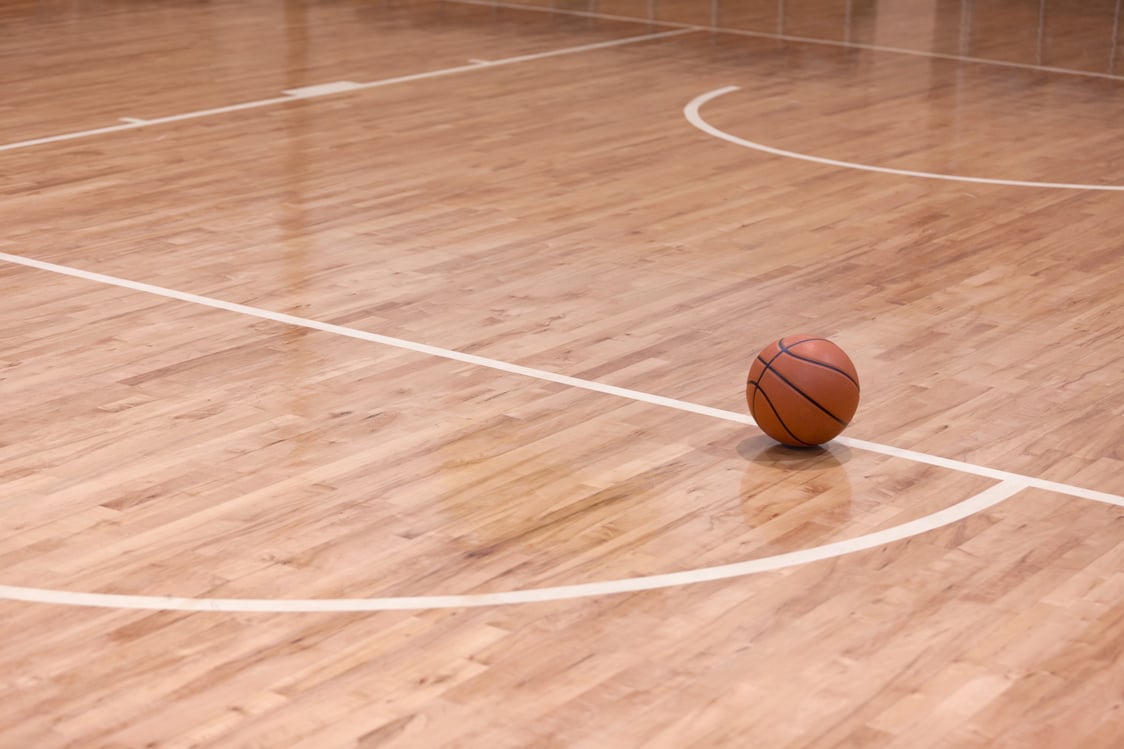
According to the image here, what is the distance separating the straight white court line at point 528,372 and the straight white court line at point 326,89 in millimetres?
2611

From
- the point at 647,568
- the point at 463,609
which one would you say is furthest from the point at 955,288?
the point at 463,609

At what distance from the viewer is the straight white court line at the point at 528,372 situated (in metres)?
5.10

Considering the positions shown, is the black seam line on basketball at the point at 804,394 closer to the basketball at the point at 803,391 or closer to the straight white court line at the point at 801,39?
the basketball at the point at 803,391

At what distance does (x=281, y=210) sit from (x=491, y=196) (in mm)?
1062

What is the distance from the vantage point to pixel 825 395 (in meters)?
5.16

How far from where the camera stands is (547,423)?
18.0 feet

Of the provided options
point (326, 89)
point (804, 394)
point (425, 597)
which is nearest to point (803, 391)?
point (804, 394)

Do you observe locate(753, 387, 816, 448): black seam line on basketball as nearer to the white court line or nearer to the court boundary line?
the court boundary line

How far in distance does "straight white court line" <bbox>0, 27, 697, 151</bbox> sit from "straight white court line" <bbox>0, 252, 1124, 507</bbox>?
2611 mm

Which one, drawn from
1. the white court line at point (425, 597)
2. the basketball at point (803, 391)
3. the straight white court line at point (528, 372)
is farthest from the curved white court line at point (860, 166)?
the white court line at point (425, 597)

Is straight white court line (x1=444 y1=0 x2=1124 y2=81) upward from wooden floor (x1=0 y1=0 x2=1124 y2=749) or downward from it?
upward

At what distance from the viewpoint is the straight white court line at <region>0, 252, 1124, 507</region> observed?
510cm

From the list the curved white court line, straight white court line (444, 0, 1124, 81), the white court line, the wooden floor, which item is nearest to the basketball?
the wooden floor

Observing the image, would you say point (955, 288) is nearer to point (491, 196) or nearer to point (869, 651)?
point (491, 196)
